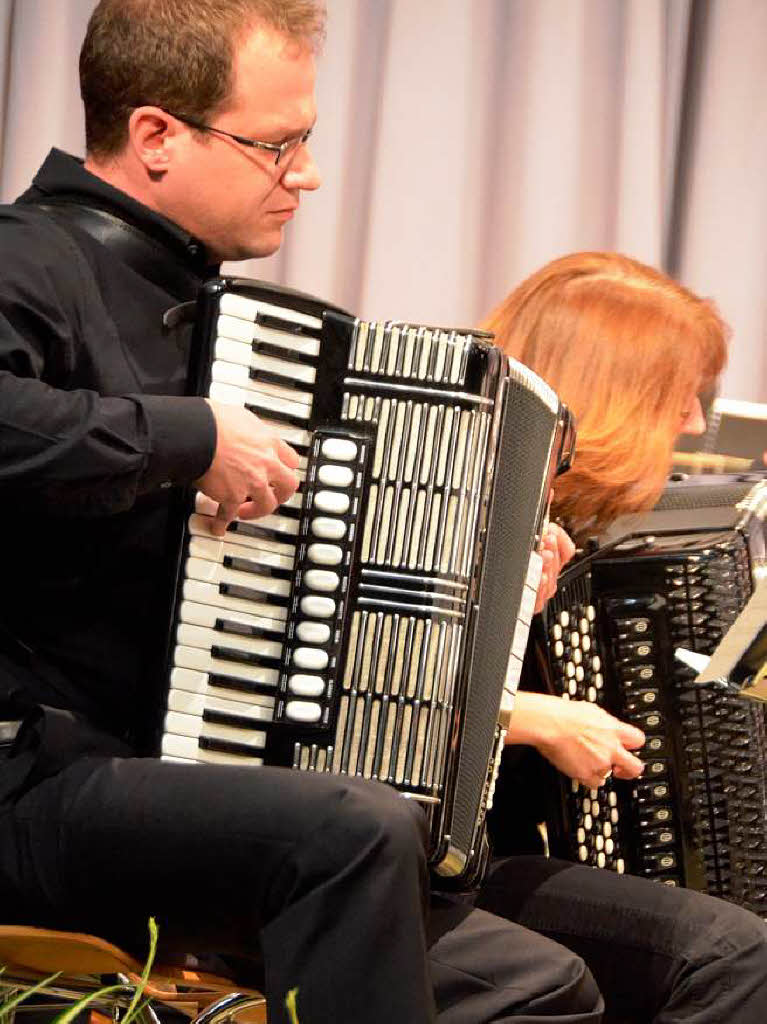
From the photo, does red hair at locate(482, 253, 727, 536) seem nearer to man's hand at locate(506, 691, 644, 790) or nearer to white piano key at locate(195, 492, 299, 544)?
man's hand at locate(506, 691, 644, 790)

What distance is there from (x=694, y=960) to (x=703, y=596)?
46cm

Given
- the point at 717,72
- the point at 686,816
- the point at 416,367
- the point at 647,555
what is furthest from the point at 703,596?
the point at 717,72

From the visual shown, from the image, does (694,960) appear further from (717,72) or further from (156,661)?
(717,72)

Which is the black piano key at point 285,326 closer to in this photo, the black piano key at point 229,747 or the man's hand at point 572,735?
the black piano key at point 229,747

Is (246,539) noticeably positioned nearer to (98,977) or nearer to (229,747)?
(229,747)

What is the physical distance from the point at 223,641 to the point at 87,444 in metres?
0.24

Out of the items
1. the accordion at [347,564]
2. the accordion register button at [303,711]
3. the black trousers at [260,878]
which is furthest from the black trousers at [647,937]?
the accordion register button at [303,711]

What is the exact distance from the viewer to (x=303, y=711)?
1.48m

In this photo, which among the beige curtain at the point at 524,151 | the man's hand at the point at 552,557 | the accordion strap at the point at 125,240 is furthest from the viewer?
the beige curtain at the point at 524,151

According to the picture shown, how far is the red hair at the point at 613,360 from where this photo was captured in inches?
78.2

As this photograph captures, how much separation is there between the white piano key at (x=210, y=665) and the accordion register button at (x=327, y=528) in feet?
0.48

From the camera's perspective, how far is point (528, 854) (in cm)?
203

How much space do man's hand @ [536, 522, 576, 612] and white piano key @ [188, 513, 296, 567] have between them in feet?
1.19

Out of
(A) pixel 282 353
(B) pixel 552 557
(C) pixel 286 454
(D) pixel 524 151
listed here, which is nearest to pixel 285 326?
(A) pixel 282 353
